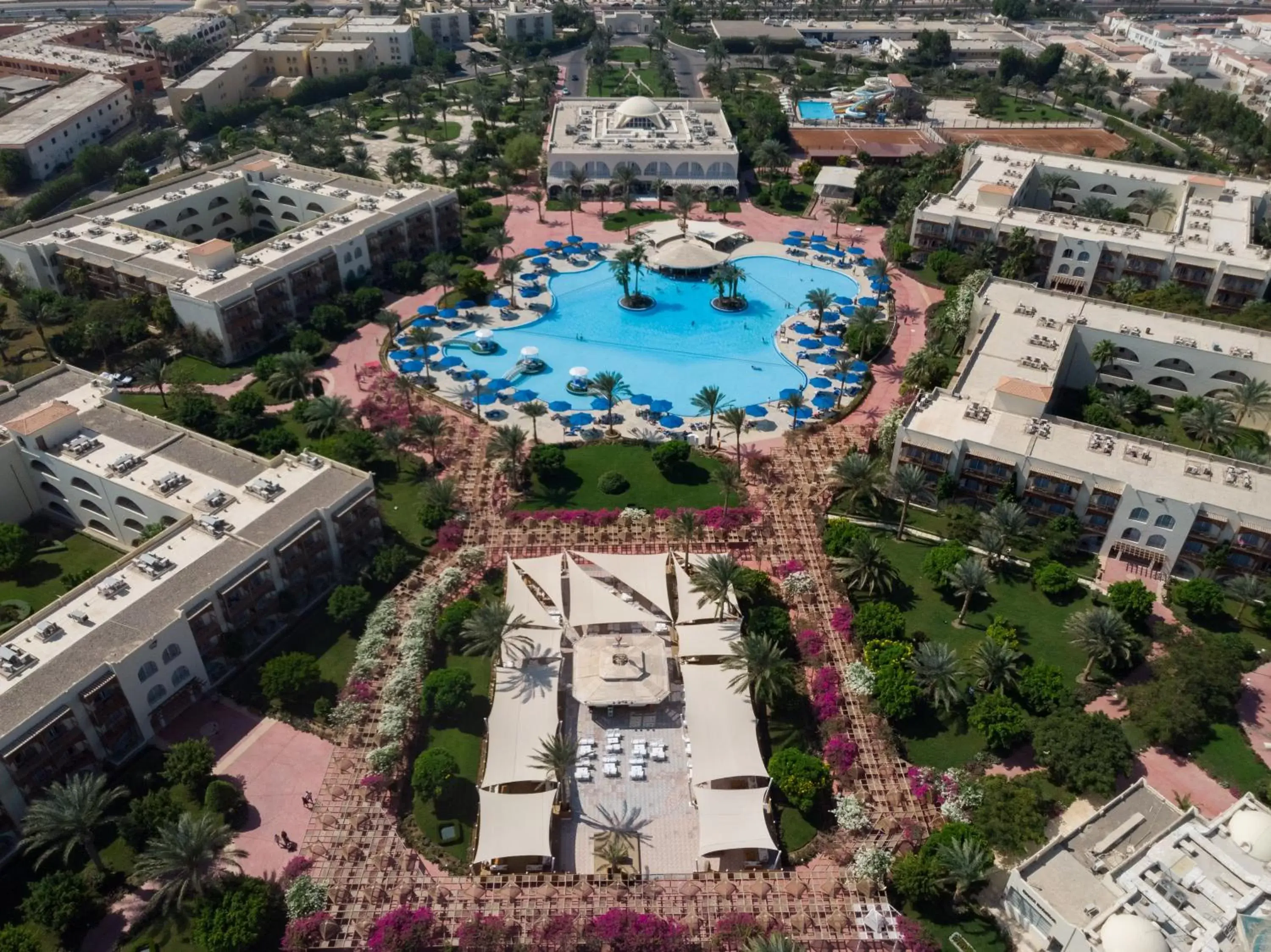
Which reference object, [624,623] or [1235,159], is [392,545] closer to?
[624,623]

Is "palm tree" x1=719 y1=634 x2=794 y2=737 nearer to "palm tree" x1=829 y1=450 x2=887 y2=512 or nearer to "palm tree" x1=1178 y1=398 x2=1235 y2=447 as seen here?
"palm tree" x1=829 y1=450 x2=887 y2=512

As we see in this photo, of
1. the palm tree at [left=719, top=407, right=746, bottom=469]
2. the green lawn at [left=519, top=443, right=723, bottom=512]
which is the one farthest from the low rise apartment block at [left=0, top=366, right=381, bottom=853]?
the palm tree at [left=719, top=407, right=746, bottom=469]

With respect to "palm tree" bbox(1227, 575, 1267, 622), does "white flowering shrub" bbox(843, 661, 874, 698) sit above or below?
below

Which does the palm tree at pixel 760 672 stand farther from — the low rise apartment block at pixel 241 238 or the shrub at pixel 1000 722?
the low rise apartment block at pixel 241 238

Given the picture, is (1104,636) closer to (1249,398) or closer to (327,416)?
(1249,398)

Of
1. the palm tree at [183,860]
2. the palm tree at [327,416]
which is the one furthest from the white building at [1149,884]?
the palm tree at [327,416]

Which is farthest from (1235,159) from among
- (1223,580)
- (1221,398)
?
(1223,580)
